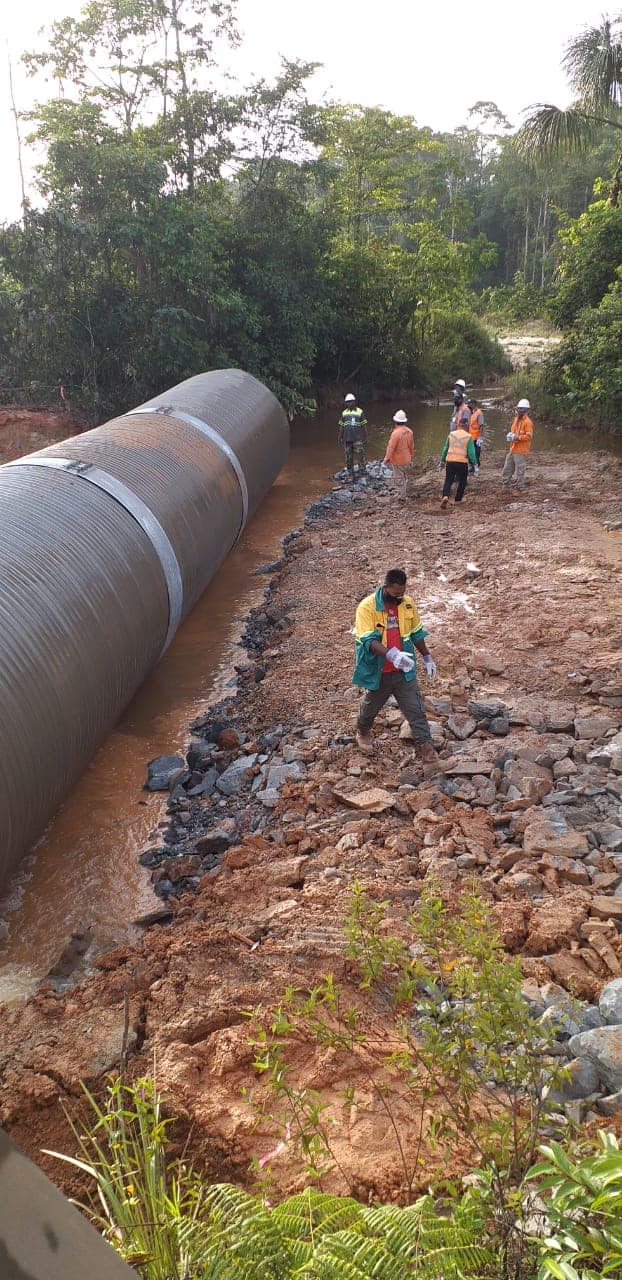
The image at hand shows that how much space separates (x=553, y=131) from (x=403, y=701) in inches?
677

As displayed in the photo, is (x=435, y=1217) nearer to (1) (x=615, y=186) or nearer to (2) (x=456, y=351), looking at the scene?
(1) (x=615, y=186)

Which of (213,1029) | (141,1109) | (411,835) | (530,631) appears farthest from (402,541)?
(141,1109)

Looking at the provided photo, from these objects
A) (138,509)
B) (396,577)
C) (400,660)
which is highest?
(138,509)

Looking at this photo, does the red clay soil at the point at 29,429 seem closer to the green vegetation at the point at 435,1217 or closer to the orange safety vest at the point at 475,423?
the orange safety vest at the point at 475,423

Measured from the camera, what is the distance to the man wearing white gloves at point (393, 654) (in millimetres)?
6273

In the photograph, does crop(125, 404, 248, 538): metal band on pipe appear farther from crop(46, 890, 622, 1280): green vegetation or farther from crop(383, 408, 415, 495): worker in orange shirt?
crop(46, 890, 622, 1280): green vegetation

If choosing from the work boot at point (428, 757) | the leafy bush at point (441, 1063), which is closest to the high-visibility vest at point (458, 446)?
the work boot at point (428, 757)

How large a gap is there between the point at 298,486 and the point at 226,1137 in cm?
1534

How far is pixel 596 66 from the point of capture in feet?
57.2

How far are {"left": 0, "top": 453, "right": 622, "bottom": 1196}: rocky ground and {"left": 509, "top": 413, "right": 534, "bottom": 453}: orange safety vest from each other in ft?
14.8

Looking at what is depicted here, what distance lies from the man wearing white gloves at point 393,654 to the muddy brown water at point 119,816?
2.26 meters

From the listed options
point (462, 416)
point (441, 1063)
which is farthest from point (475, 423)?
point (441, 1063)

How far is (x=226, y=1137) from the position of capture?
346 cm

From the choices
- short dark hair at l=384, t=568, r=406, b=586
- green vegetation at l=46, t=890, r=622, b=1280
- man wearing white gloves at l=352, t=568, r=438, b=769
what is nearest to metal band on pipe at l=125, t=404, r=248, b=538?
man wearing white gloves at l=352, t=568, r=438, b=769
